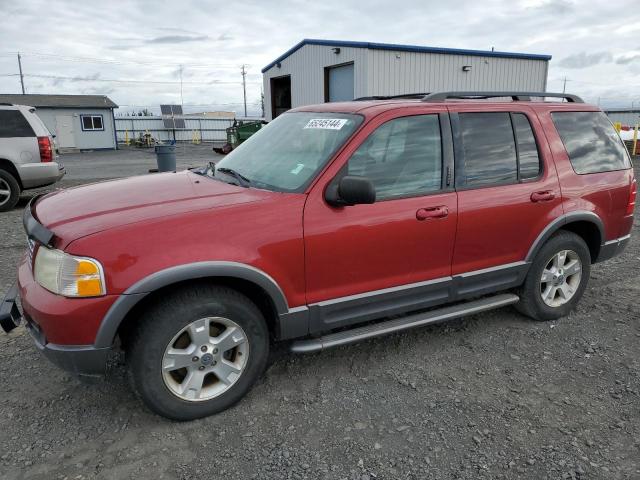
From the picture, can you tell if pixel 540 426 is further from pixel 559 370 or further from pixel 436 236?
pixel 436 236

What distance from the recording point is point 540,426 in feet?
9.55

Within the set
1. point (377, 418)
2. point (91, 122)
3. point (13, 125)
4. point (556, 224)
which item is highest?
point (91, 122)

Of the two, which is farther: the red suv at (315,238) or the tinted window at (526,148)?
the tinted window at (526,148)

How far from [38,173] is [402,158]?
8.35m

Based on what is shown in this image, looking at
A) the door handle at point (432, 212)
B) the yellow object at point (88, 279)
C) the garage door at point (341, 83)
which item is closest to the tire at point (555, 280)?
the door handle at point (432, 212)

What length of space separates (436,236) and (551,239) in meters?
1.31

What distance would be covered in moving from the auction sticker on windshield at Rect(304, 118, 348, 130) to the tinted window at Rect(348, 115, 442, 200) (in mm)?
253

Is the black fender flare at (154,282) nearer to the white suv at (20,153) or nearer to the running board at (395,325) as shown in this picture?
the running board at (395,325)

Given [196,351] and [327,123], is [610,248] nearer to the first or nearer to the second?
[327,123]

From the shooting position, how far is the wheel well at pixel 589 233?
430 centimetres

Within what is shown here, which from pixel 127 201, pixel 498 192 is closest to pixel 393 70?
pixel 498 192

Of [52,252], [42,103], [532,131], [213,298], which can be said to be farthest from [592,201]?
[42,103]

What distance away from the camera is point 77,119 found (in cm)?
2977

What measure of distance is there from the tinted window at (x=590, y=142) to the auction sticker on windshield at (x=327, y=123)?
6.47 feet
